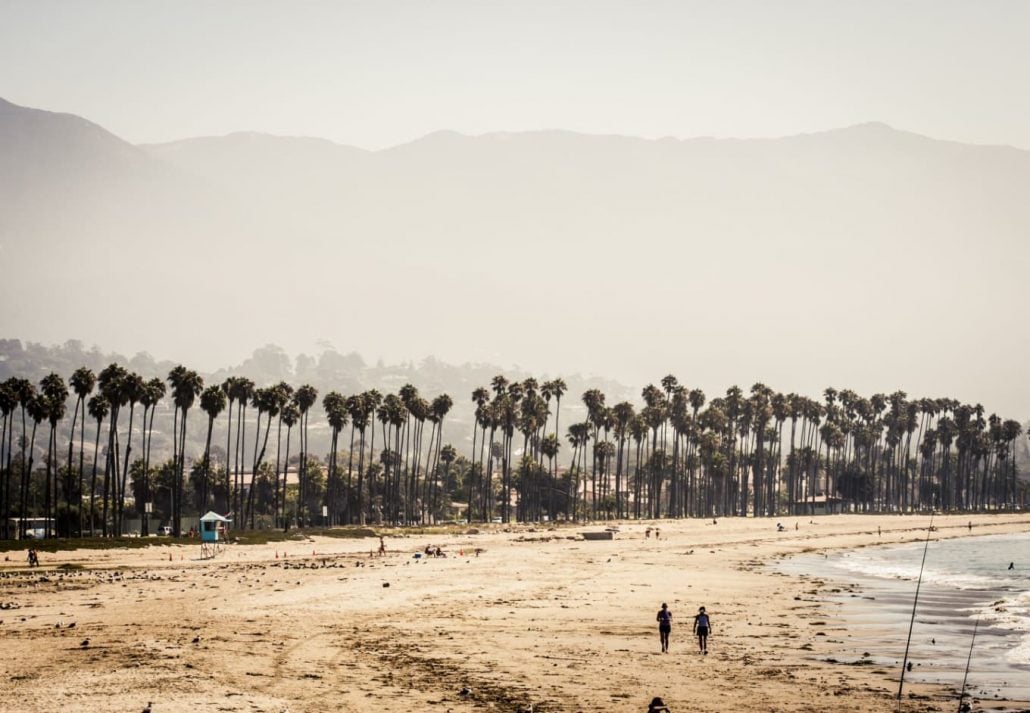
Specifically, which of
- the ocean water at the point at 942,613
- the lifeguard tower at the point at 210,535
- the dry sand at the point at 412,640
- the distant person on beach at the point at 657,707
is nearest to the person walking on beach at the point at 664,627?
the dry sand at the point at 412,640

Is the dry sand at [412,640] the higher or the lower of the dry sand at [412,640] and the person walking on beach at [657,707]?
the lower

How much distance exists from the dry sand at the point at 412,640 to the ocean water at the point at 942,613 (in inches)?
72.1

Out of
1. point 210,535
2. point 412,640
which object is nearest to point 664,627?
point 412,640

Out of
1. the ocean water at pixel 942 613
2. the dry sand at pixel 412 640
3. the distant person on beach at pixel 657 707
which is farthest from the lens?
the ocean water at pixel 942 613

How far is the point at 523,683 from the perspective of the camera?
32.4m

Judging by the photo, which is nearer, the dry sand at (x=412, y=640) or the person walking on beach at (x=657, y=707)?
the person walking on beach at (x=657, y=707)

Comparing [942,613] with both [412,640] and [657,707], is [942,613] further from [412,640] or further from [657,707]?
[657,707]

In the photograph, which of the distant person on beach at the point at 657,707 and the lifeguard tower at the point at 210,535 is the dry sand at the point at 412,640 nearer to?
the distant person on beach at the point at 657,707

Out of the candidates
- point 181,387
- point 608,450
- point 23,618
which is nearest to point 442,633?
point 23,618

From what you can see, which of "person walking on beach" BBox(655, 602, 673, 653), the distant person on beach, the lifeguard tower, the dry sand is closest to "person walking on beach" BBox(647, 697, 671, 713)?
the distant person on beach

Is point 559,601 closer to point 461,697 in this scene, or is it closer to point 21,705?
point 461,697

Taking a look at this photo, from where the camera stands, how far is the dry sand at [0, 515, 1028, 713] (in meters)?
30.2

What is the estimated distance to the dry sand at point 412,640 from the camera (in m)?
30.2

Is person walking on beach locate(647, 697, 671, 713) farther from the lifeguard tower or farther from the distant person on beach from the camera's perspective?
the lifeguard tower
